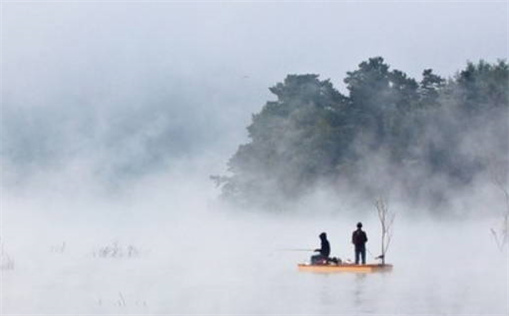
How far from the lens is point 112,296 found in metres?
26.9

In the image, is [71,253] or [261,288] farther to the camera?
[71,253]

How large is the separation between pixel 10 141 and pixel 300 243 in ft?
148

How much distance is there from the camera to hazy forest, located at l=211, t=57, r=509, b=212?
56.8 meters

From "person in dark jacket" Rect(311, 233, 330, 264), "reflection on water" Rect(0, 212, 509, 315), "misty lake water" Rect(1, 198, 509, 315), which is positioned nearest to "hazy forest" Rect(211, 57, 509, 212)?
"misty lake water" Rect(1, 198, 509, 315)

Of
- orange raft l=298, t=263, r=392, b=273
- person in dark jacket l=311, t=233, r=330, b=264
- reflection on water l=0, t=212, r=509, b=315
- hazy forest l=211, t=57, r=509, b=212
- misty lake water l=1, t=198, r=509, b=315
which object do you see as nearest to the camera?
reflection on water l=0, t=212, r=509, b=315

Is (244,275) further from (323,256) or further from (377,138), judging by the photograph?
(377,138)

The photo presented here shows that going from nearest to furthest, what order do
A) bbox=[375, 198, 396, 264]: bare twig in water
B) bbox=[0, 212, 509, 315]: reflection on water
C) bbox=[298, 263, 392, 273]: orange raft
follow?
bbox=[0, 212, 509, 315]: reflection on water < bbox=[298, 263, 392, 273]: orange raft < bbox=[375, 198, 396, 264]: bare twig in water

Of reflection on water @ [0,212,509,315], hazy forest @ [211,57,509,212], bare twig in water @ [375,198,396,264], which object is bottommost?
reflection on water @ [0,212,509,315]

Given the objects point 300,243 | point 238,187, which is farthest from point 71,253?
point 238,187

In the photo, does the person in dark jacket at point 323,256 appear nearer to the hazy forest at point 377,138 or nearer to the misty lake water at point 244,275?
the misty lake water at point 244,275

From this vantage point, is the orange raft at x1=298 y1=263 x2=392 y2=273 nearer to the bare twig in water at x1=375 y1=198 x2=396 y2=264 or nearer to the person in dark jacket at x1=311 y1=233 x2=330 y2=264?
the person in dark jacket at x1=311 y1=233 x2=330 y2=264

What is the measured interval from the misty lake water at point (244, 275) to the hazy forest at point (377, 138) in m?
2.02

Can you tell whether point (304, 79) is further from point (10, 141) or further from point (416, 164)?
point (10, 141)

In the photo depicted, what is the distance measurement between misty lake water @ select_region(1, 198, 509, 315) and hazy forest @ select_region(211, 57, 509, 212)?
6.61 ft
